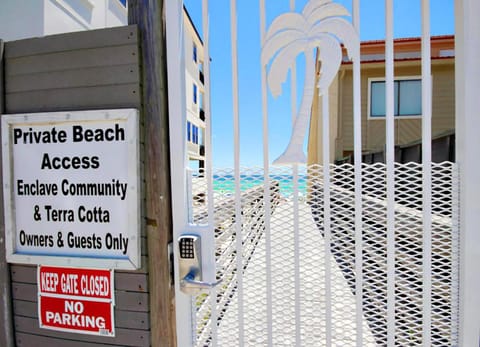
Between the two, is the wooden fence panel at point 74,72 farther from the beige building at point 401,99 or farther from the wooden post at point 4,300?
the beige building at point 401,99

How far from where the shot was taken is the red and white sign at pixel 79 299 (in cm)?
128

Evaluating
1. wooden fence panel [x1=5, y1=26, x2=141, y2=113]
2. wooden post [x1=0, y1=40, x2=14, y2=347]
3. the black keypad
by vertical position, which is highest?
wooden fence panel [x1=5, y1=26, x2=141, y2=113]

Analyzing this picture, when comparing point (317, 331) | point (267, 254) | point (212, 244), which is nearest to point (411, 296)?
point (317, 331)

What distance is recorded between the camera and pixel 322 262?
1224mm

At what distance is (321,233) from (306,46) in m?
0.83

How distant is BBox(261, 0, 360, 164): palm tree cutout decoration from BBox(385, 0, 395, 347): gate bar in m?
0.14

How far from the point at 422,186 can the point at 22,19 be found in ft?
11.5

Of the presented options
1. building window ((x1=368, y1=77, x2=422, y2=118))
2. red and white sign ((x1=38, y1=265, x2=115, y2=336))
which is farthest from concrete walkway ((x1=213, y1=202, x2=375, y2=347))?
building window ((x1=368, y1=77, x2=422, y2=118))

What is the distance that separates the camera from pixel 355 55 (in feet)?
3.78

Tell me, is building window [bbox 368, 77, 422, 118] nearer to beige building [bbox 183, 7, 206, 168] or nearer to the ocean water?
beige building [bbox 183, 7, 206, 168]

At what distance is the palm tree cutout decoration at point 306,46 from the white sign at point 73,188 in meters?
0.68

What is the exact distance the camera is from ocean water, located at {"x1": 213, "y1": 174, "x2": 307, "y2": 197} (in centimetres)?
121

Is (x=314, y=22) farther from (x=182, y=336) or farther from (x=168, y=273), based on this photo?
(x=182, y=336)

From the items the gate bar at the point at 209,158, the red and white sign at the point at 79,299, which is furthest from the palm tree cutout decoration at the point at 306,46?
the red and white sign at the point at 79,299
